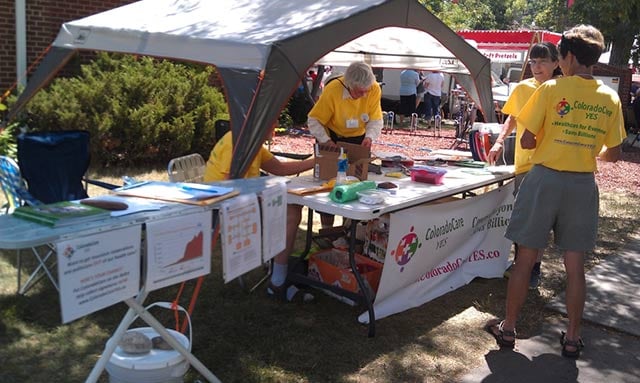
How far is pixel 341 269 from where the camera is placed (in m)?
4.24

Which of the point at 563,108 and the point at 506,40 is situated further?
the point at 506,40

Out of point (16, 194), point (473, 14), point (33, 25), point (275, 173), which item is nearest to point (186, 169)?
point (275, 173)

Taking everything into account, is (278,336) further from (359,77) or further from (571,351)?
(359,77)

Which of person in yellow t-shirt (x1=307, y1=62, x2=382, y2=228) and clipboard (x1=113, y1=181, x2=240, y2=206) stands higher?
person in yellow t-shirt (x1=307, y1=62, x2=382, y2=228)

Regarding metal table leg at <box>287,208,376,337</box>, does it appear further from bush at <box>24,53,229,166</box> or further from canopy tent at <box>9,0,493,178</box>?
bush at <box>24,53,229,166</box>

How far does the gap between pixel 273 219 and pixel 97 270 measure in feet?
3.58

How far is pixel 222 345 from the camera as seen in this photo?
12.2 ft

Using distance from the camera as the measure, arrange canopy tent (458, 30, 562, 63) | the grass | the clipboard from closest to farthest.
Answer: the clipboard < the grass < canopy tent (458, 30, 562, 63)

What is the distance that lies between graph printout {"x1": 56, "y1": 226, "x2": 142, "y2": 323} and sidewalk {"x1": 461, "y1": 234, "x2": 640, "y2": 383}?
6.63ft

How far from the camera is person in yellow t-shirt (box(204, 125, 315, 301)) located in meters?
4.16

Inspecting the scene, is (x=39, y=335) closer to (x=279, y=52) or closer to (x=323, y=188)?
(x=323, y=188)

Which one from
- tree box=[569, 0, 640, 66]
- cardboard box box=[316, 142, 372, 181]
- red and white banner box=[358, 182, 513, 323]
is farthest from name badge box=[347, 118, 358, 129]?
tree box=[569, 0, 640, 66]

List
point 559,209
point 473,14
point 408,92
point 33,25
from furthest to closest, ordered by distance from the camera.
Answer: point 473,14, point 408,92, point 33,25, point 559,209

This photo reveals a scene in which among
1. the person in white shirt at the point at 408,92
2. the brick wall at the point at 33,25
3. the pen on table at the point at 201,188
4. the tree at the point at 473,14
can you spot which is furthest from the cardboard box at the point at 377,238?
the tree at the point at 473,14
